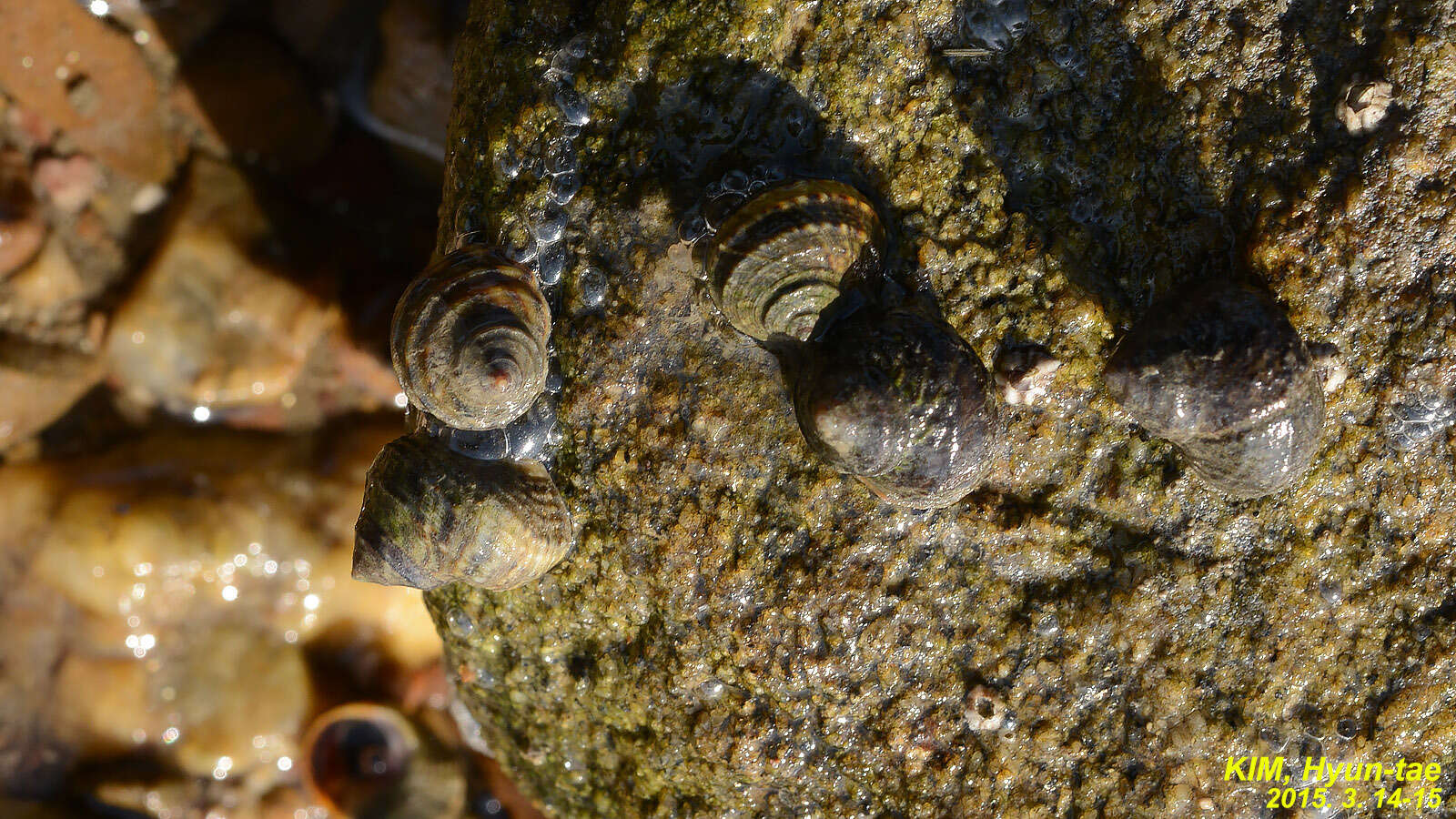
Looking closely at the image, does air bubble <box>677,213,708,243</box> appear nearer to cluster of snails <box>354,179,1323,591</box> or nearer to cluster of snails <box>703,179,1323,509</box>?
cluster of snails <box>354,179,1323,591</box>

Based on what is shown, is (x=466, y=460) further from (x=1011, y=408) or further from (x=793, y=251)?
(x=1011, y=408)

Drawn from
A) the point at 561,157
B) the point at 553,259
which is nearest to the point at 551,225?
the point at 553,259

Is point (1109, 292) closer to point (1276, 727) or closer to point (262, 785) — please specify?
point (1276, 727)

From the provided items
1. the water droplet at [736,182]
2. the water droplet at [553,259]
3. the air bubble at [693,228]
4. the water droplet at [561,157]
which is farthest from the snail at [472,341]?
the water droplet at [736,182]

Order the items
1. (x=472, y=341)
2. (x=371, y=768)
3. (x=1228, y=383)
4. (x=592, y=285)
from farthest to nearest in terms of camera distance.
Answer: (x=371, y=768) → (x=592, y=285) → (x=472, y=341) → (x=1228, y=383)

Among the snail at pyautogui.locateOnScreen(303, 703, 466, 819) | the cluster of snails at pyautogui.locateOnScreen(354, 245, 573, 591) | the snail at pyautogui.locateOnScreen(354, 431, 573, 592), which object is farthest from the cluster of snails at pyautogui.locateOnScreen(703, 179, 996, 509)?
the snail at pyautogui.locateOnScreen(303, 703, 466, 819)

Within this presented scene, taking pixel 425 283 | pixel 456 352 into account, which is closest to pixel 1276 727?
pixel 456 352

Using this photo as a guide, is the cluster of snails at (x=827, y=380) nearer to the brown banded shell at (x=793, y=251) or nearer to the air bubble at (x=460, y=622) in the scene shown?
the brown banded shell at (x=793, y=251)
